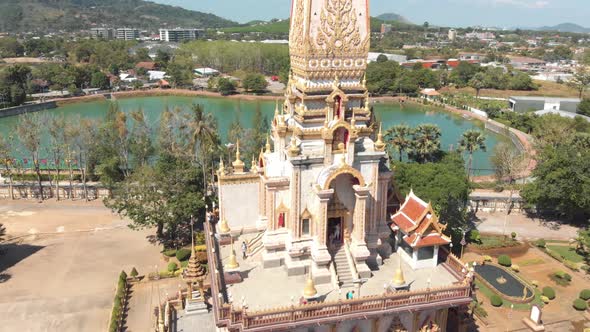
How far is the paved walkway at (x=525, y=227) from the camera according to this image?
1422 inches

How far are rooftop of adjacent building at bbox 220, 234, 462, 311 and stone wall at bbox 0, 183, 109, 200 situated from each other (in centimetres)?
2350

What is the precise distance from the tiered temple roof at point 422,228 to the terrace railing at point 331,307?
2.18 m

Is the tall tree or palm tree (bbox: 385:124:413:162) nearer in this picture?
the tall tree

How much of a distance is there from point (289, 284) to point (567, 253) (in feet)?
75.1

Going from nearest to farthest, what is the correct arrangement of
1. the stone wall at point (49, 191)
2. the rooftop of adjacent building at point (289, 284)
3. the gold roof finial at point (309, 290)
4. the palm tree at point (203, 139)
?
the gold roof finial at point (309, 290) < the rooftop of adjacent building at point (289, 284) < the palm tree at point (203, 139) < the stone wall at point (49, 191)

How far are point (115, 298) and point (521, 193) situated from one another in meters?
31.9

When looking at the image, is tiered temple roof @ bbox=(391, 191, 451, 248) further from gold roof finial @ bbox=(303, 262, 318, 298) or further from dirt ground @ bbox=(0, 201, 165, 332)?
dirt ground @ bbox=(0, 201, 165, 332)

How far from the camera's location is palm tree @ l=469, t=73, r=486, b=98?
106037mm

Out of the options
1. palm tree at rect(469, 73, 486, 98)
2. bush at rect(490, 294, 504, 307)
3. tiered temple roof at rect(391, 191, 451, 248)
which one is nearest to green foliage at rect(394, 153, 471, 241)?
bush at rect(490, 294, 504, 307)

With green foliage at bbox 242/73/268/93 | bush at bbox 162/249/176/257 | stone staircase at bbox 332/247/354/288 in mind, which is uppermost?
green foliage at bbox 242/73/268/93

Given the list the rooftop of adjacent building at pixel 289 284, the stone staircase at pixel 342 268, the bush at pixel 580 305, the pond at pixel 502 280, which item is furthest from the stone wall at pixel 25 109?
the bush at pixel 580 305

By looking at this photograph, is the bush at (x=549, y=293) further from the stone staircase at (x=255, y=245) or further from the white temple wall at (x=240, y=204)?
the white temple wall at (x=240, y=204)

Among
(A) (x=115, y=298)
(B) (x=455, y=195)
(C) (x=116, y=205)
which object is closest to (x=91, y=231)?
(C) (x=116, y=205)

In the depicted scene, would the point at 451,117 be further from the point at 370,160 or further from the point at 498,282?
the point at 370,160
